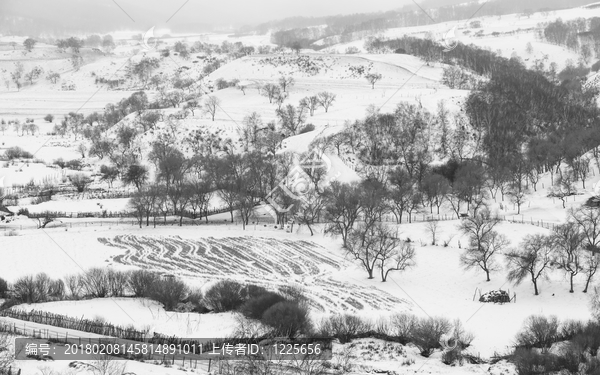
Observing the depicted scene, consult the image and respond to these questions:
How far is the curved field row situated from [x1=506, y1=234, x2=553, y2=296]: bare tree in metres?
6.95

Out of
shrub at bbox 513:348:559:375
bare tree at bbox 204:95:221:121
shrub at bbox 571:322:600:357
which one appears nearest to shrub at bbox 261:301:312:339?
shrub at bbox 513:348:559:375

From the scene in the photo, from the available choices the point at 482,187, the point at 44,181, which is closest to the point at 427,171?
the point at 482,187

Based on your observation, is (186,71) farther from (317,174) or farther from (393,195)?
(393,195)

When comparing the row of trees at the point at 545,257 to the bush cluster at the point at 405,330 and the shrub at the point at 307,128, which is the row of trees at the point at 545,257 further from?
the shrub at the point at 307,128

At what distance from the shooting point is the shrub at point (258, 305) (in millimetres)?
26500

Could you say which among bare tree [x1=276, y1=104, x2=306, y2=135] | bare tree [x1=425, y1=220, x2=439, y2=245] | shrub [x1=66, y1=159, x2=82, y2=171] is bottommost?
bare tree [x1=425, y1=220, x2=439, y2=245]

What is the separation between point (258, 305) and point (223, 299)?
2833 millimetres

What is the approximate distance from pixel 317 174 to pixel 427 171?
464 inches

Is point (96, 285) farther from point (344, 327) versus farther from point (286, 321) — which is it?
point (344, 327)

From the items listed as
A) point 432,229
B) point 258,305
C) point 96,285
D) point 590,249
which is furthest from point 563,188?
point 96,285

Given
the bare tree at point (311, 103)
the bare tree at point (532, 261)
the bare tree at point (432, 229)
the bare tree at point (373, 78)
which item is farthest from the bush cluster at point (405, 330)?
the bare tree at point (373, 78)

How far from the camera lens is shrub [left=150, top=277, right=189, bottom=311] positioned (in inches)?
1122

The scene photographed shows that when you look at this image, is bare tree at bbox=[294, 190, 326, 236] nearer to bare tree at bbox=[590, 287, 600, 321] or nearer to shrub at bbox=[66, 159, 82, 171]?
bare tree at bbox=[590, 287, 600, 321]

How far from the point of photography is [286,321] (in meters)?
24.4
